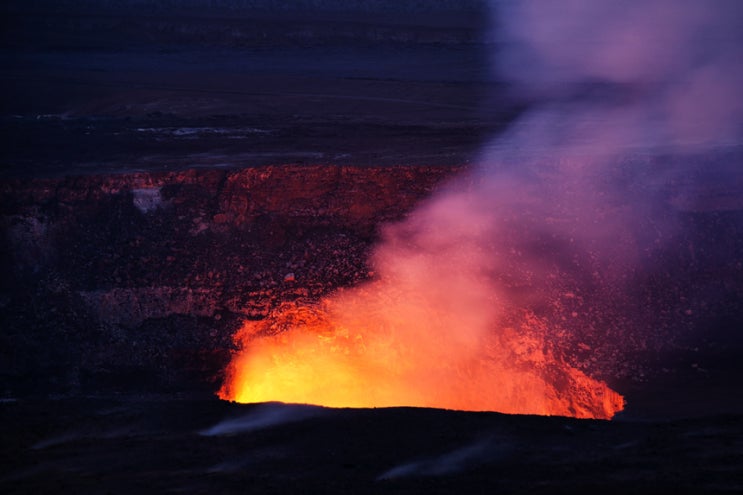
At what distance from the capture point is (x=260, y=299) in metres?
10.2

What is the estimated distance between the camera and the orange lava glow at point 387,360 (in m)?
9.42

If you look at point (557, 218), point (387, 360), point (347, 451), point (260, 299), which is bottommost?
point (347, 451)

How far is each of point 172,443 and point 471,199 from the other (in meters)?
5.73

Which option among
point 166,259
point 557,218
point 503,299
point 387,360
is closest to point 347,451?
point 387,360

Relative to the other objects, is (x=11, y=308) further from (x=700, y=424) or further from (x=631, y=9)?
(x=631, y=9)

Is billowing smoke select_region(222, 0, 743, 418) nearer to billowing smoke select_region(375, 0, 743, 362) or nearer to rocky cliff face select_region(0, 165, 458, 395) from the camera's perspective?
billowing smoke select_region(375, 0, 743, 362)

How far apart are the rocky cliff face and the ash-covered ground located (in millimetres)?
26

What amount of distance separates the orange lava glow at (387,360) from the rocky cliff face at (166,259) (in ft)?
1.03

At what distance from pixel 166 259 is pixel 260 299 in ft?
4.42

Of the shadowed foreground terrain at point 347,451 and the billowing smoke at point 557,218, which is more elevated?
the billowing smoke at point 557,218

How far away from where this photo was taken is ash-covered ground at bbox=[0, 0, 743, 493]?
6059mm

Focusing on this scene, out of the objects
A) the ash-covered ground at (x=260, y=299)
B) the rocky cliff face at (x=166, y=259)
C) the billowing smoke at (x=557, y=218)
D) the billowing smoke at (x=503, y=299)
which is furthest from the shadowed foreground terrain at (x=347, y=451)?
the billowing smoke at (x=557, y=218)

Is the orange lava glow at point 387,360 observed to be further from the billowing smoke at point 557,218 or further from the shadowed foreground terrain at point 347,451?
the shadowed foreground terrain at point 347,451

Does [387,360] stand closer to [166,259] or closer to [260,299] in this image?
[260,299]
